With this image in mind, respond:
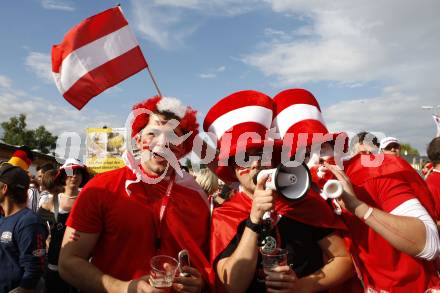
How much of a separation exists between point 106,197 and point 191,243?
0.63m

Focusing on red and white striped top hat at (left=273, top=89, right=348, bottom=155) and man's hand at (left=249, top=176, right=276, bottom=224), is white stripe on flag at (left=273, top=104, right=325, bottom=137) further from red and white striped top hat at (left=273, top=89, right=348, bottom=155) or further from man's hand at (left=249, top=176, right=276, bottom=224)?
man's hand at (left=249, top=176, right=276, bottom=224)

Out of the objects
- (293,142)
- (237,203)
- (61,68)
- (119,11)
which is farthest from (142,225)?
(119,11)

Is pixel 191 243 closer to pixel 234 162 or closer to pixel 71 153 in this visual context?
pixel 234 162

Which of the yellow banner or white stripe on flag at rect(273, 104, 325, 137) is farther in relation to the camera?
the yellow banner

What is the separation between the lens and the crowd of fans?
7.18 ft

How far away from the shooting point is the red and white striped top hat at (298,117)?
8.84ft

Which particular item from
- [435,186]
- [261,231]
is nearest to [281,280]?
[261,231]

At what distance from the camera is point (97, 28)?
3838 millimetres

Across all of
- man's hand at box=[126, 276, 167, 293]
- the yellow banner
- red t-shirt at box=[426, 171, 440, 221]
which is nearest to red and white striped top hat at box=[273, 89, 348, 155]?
man's hand at box=[126, 276, 167, 293]

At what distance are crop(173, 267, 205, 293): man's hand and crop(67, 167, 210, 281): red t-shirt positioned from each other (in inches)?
7.1

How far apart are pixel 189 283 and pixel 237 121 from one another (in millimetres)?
1124

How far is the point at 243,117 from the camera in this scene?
2754mm

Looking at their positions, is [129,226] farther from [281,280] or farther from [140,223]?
[281,280]

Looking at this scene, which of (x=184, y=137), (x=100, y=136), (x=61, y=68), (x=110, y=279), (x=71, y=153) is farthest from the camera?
(x=100, y=136)
